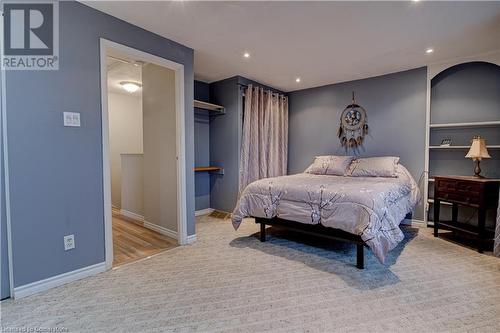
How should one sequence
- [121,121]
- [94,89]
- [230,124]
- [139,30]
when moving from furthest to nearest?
1. [121,121]
2. [230,124]
3. [139,30]
4. [94,89]

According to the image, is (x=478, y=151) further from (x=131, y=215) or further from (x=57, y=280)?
(x=131, y=215)

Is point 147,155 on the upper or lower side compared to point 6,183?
upper

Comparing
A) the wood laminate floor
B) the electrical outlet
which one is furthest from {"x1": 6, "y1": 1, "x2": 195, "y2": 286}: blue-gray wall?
the wood laminate floor

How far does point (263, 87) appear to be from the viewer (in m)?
4.54

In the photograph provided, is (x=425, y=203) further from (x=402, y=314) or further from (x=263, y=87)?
(x=263, y=87)

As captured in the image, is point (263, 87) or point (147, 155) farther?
point (263, 87)

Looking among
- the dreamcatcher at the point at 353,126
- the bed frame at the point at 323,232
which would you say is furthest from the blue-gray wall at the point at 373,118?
the bed frame at the point at 323,232

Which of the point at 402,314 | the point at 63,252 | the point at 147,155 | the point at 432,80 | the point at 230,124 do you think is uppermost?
the point at 432,80

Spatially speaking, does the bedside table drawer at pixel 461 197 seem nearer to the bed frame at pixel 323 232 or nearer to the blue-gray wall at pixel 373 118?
the blue-gray wall at pixel 373 118

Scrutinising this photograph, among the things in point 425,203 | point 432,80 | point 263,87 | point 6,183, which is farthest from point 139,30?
point 425,203

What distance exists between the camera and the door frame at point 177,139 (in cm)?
223

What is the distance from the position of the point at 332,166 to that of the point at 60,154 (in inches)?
135

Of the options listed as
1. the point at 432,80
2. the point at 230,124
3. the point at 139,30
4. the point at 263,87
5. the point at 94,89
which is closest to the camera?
the point at 94,89

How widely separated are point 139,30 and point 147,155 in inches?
64.7
